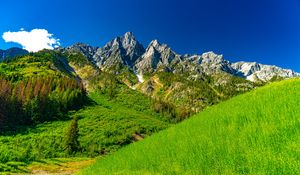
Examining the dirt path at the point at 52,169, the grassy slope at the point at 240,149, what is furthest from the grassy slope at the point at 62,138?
the grassy slope at the point at 240,149

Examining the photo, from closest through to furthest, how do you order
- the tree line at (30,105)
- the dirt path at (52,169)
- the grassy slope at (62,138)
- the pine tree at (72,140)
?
the dirt path at (52,169) → the grassy slope at (62,138) → the pine tree at (72,140) → the tree line at (30,105)

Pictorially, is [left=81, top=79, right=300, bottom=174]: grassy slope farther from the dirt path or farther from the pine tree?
the pine tree

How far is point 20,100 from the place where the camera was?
A: 13700cm

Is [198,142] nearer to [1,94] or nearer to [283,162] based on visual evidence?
[283,162]

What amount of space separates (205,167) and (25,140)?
103 meters

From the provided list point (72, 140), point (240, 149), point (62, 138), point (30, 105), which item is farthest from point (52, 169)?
point (30, 105)

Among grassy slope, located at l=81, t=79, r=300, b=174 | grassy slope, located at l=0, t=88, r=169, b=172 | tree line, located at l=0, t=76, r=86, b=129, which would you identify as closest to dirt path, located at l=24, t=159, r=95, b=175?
grassy slope, located at l=0, t=88, r=169, b=172

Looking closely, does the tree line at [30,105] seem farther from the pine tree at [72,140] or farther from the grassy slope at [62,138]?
the pine tree at [72,140]

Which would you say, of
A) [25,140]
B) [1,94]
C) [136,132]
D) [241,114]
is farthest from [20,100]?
[241,114]

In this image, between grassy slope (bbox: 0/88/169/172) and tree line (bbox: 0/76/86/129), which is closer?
grassy slope (bbox: 0/88/169/172)

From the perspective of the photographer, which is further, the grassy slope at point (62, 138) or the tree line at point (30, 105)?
A: the tree line at point (30, 105)

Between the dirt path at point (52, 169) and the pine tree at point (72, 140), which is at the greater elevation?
the pine tree at point (72, 140)

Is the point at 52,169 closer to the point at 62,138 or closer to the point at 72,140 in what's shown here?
the point at 72,140

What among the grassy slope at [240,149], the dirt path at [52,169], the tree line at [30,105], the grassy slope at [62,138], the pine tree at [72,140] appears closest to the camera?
the grassy slope at [240,149]
